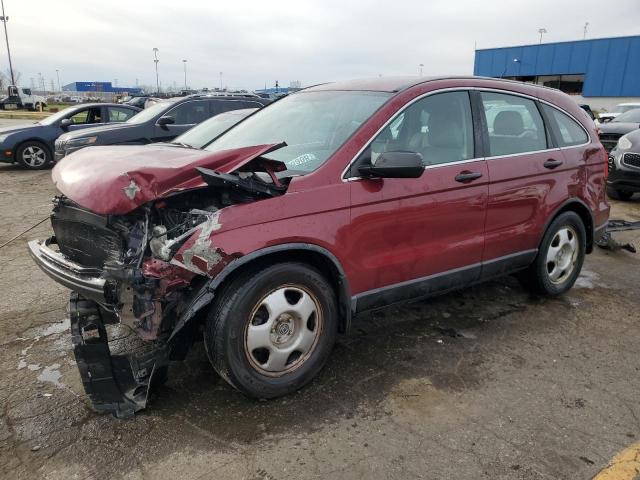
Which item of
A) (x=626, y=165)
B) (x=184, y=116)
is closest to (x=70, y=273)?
(x=184, y=116)

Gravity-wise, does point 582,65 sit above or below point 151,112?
above

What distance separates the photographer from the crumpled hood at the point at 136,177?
260 centimetres

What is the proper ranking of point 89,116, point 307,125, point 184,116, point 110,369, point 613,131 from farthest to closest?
point 89,116
point 613,131
point 184,116
point 307,125
point 110,369

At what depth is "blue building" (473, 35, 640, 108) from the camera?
35812 millimetres

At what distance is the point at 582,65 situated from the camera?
3888 cm

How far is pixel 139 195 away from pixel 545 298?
148 inches

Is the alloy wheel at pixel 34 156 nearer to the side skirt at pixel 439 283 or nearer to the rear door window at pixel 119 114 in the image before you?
the rear door window at pixel 119 114

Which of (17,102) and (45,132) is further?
(17,102)

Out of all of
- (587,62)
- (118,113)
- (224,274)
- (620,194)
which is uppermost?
(587,62)

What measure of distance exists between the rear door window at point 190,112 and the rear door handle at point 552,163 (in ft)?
24.8

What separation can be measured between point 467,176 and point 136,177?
2.25 meters

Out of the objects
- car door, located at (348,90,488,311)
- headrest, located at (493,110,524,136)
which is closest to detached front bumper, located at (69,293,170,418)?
car door, located at (348,90,488,311)

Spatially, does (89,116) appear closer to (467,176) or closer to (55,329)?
(55,329)

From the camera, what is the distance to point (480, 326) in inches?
161
